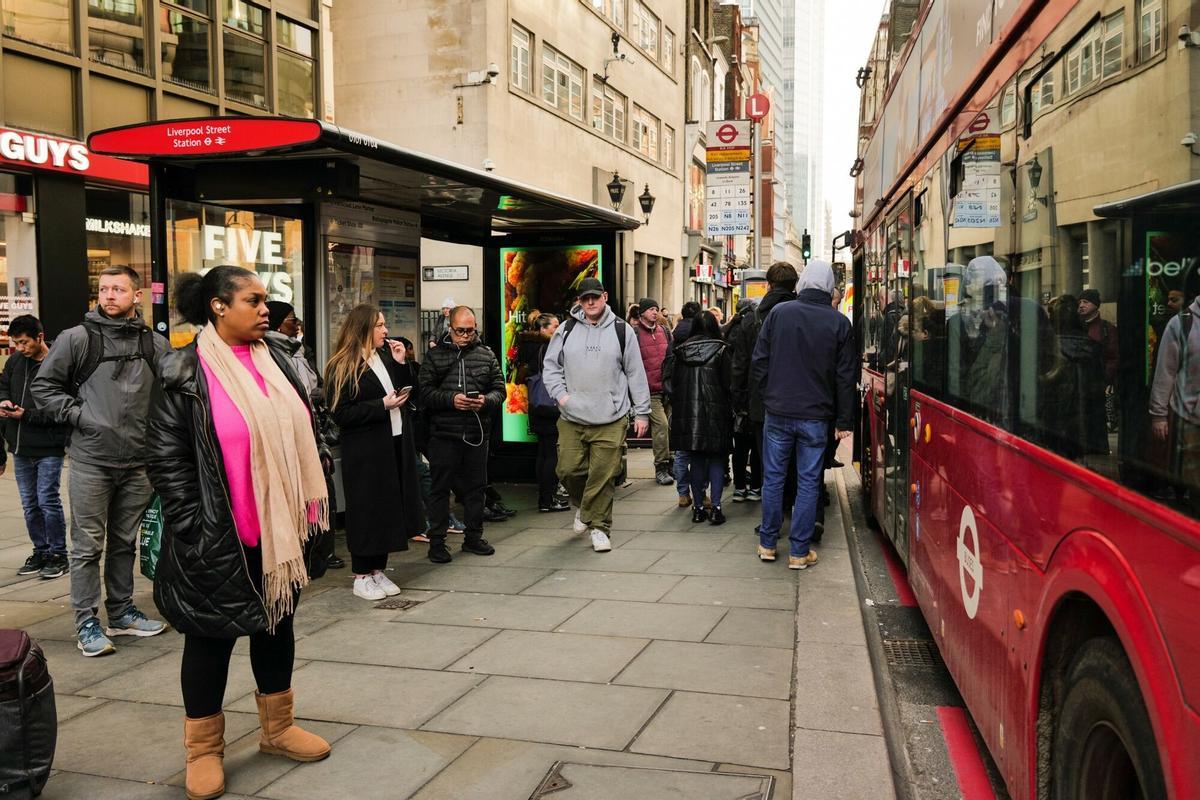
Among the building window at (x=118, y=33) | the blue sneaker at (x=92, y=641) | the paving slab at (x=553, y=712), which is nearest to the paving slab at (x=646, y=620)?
the paving slab at (x=553, y=712)

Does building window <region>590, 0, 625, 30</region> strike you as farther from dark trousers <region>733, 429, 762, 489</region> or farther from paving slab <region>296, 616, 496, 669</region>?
paving slab <region>296, 616, 496, 669</region>

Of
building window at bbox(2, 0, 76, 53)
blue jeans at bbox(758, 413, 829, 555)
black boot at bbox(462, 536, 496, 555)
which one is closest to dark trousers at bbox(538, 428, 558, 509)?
black boot at bbox(462, 536, 496, 555)

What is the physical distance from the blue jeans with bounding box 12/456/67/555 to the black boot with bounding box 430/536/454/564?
2.48 m

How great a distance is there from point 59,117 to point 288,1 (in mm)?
5946

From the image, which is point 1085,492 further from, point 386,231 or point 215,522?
point 386,231

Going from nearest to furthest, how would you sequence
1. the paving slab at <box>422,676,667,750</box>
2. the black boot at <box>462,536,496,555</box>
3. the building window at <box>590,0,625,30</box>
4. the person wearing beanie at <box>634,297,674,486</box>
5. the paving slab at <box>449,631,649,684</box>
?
the paving slab at <box>422,676,667,750</box> → the paving slab at <box>449,631,649,684</box> → the black boot at <box>462,536,496,555</box> → the person wearing beanie at <box>634,297,674,486</box> → the building window at <box>590,0,625,30</box>

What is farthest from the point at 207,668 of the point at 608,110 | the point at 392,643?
the point at 608,110

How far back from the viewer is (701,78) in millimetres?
44781

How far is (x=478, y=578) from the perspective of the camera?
7.23 m

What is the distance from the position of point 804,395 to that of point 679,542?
5.64 ft

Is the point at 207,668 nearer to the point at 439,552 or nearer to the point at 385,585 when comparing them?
the point at 385,585

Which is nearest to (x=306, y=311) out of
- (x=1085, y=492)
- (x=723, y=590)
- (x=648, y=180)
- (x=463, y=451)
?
(x=463, y=451)

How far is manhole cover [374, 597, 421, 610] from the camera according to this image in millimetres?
6480

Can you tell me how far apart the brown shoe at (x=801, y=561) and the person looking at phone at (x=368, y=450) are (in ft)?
8.02
